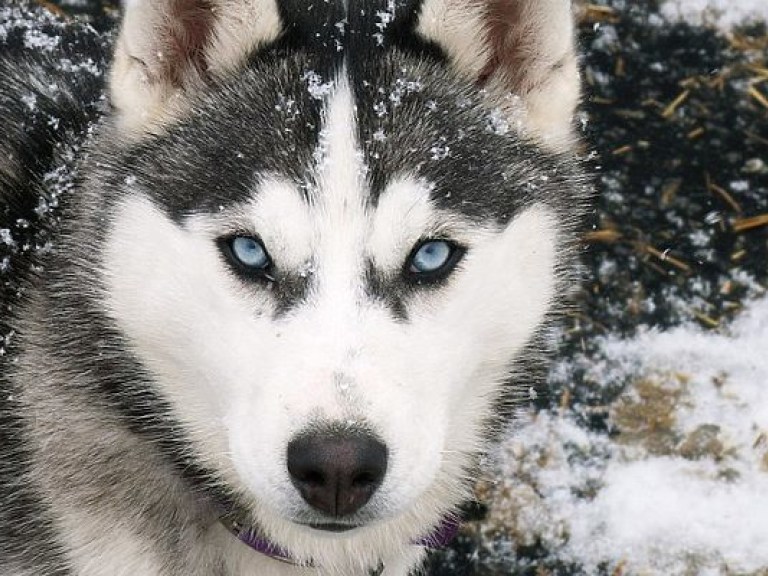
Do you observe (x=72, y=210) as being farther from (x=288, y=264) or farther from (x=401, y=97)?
(x=401, y=97)

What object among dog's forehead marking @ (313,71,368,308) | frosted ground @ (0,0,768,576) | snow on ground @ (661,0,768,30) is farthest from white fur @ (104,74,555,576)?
snow on ground @ (661,0,768,30)

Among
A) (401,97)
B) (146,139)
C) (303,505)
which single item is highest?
(146,139)

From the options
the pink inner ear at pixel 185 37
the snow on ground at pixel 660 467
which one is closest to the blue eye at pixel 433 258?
the pink inner ear at pixel 185 37

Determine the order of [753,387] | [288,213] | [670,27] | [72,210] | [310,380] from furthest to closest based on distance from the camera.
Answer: [670,27] < [753,387] < [72,210] < [288,213] < [310,380]

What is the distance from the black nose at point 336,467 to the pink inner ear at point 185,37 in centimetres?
96

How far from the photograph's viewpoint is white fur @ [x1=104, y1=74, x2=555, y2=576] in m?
2.07

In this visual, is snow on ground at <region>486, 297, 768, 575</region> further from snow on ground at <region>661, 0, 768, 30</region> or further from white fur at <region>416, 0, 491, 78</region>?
white fur at <region>416, 0, 491, 78</region>

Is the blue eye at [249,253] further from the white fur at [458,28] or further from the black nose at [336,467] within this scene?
the white fur at [458,28]

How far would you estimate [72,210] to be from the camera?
259 cm

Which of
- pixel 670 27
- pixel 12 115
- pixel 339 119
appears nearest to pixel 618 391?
pixel 670 27

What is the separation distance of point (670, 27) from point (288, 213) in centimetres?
278

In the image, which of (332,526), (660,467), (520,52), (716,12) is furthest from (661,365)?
(332,526)

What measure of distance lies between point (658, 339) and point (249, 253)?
210cm

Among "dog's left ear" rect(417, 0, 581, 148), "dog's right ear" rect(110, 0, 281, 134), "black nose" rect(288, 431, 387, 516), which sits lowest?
"black nose" rect(288, 431, 387, 516)
